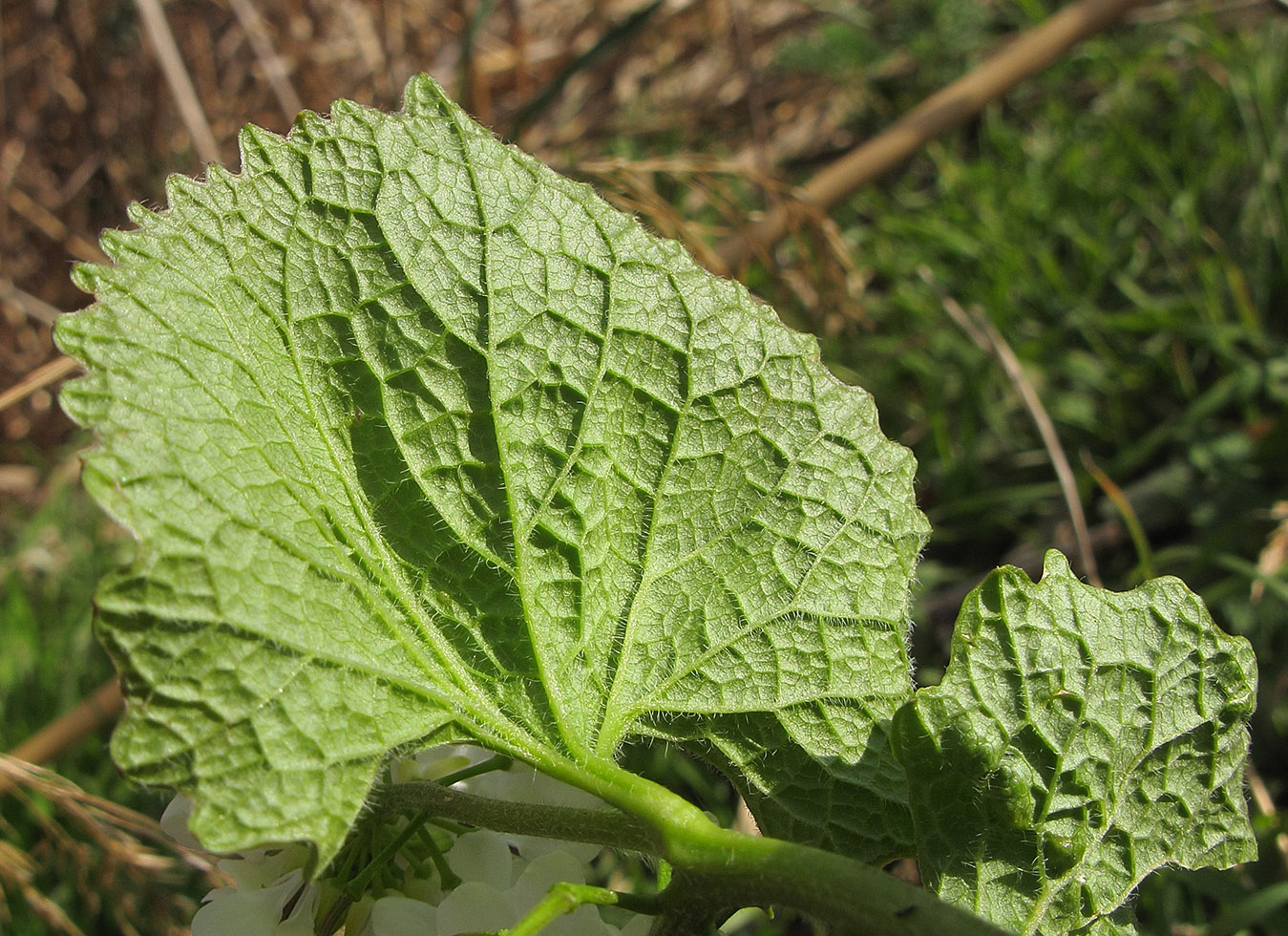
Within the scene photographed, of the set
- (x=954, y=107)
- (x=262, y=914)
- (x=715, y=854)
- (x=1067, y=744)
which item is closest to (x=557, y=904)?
(x=715, y=854)

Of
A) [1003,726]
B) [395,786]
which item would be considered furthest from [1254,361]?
[395,786]

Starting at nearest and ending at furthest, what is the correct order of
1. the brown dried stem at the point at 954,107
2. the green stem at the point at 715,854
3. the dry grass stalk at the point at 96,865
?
the green stem at the point at 715,854
the dry grass stalk at the point at 96,865
the brown dried stem at the point at 954,107

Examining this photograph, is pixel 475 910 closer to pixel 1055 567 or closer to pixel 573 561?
pixel 573 561

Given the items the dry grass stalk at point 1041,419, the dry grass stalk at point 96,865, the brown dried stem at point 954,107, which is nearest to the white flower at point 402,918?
the dry grass stalk at point 96,865

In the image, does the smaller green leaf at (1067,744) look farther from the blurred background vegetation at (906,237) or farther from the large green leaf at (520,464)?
the blurred background vegetation at (906,237)

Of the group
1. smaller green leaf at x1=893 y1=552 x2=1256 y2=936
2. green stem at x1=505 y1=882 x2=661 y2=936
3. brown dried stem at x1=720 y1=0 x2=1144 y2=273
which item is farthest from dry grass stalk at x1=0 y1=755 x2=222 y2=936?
brown dried stem at x1=720 y1=0 x2=1144 y2=273

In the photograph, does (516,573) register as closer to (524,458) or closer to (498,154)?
(524,458)
